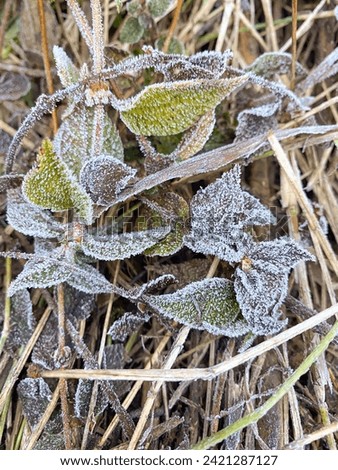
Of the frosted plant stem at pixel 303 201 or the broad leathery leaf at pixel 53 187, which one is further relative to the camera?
the frosted plant stem at pixel 303 201

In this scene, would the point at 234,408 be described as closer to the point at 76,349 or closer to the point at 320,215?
the point at 76,349

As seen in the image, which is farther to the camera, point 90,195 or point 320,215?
point 320,215

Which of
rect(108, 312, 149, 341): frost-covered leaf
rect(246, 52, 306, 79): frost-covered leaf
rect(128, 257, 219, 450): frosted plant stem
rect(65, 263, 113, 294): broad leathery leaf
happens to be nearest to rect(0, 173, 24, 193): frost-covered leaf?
rect(65, 263, 113, 294): broad leathery leaf

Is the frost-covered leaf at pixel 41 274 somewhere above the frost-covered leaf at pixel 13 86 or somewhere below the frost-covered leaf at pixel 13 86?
below

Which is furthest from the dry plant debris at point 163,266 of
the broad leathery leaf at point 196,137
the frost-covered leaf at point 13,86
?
the frost-covered leaf at point 13,86

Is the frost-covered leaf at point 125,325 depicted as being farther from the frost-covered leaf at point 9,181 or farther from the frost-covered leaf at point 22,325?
the frost-covered leaf at point 9,181

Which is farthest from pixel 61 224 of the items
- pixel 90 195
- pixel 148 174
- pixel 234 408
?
pixel 234 408

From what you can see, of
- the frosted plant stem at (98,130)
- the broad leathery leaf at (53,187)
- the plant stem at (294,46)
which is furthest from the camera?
the plant stem at (294,46)
